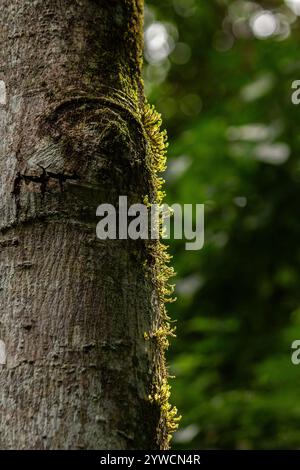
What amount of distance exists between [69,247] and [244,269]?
2885 mm

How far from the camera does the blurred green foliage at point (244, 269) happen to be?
3.09 meters

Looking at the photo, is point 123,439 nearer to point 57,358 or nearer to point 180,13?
Answer: point 57,358

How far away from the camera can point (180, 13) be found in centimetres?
554

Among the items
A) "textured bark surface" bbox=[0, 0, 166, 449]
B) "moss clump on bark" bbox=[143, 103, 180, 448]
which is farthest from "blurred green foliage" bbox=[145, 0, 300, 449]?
"textured bark surface" bbox=[0, 0, 166, 449]

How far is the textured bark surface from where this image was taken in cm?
105

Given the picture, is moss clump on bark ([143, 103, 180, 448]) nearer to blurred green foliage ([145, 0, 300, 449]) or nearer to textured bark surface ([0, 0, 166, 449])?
textured bark surface ([0, 0, 166, 449])

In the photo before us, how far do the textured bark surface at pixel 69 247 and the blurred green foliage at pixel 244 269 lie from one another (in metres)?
→ 1.97

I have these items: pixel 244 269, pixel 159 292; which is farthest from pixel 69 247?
pixel 244 269

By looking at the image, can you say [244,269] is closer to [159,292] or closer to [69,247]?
[159,292]

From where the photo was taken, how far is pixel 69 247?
44.6 inches

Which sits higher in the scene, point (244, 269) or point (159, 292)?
point (244, 269)

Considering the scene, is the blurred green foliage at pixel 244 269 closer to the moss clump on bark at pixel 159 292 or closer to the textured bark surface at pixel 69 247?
the moss clump on bark at pixel 159 292

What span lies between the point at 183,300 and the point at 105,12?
2.59 metres

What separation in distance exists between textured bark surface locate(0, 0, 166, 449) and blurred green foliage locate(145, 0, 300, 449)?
1.97 m
